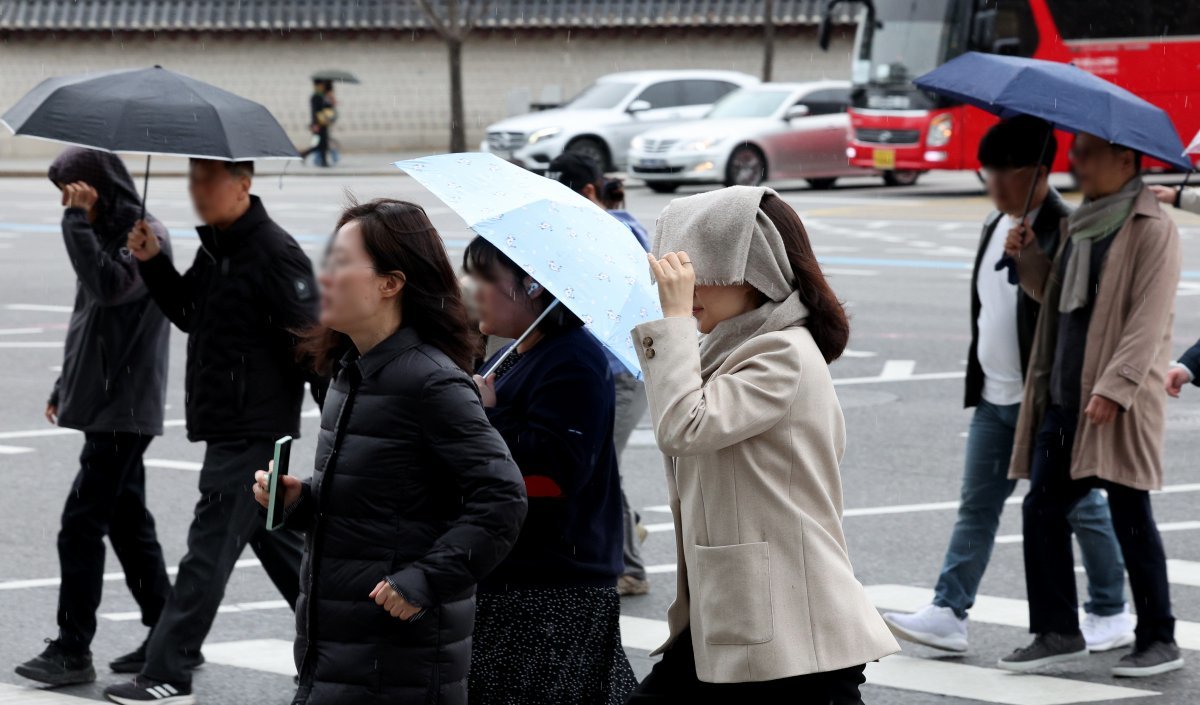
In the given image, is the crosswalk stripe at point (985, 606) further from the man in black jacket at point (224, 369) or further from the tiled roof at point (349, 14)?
the tiled roof at point (349, 14)

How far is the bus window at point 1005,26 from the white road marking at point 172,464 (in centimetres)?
1896

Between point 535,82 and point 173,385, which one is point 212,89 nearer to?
point 173,385

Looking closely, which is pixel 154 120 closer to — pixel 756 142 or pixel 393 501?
pixel 393 501

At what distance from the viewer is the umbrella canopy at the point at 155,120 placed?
5.22 metres

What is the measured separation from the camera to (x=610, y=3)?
40.9m

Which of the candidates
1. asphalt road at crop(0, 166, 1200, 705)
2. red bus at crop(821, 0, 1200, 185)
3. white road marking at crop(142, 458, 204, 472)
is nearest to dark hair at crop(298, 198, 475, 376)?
asphalt road at crop(0, 166, 1200, 705)

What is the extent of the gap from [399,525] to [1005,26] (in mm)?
23755

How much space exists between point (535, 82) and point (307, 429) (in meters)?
32.4

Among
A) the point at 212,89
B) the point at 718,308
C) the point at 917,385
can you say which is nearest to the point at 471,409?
the point at 718,308

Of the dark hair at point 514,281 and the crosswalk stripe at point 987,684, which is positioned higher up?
the dark hair at point 514,281

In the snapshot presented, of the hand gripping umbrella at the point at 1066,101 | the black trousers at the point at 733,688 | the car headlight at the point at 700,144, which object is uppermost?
the hand gripping umbrella at the point at 1066,101

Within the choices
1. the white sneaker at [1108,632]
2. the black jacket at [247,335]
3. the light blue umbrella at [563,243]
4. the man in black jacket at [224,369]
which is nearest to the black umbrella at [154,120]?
the man in black jacket at [224,369]

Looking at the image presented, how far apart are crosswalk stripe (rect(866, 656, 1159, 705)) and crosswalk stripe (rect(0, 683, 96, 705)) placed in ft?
8.25

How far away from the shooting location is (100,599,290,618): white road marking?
6438 mm
